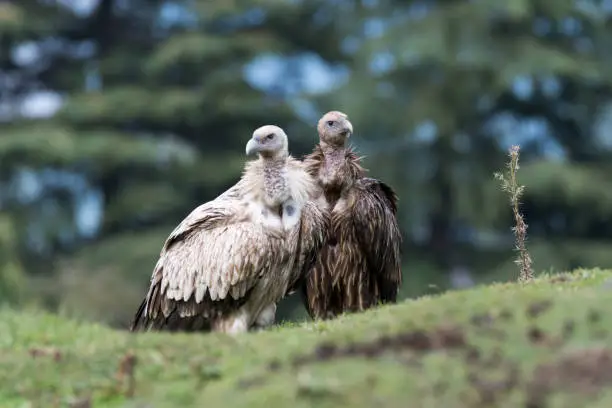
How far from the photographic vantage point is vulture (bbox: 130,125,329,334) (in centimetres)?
782

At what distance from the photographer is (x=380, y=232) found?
9539 mm

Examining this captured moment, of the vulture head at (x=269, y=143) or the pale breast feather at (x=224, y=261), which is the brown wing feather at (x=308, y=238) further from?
the vulture head at (x=269, y=143)

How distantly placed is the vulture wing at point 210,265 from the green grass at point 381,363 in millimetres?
952

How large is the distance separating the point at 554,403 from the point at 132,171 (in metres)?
22.7

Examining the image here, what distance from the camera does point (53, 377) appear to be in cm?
634

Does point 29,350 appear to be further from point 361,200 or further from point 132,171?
point 132,171

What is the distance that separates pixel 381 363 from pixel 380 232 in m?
4.06

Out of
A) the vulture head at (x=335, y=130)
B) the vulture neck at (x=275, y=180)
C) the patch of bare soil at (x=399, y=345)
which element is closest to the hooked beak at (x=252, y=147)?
the vulture neck at (x=275, y=180)

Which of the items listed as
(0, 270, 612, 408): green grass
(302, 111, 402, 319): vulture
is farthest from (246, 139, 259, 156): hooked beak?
(0, 270, 612, 408): green grass

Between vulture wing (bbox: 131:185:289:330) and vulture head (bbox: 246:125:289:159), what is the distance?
323mm

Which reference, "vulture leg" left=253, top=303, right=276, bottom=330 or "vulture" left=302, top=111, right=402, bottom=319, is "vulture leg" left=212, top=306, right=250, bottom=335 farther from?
"vulture" left=302, top=111, right=402, bottom=319

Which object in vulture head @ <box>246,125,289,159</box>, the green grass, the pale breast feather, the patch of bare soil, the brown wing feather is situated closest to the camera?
the green grass

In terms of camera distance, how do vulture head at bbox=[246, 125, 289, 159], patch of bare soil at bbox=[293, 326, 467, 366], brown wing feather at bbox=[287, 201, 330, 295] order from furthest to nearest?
vulture head at bbox=[246, 125, 289, 159] → brown wing feather at bbox=[287, 201, 330, 295] → patch of bare soil at bbox=[293, 326, 467, 366]

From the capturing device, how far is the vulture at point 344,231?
9.44 meters
